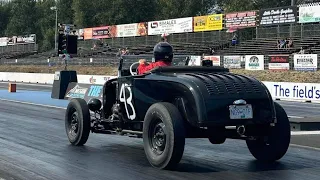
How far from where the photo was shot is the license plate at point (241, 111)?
24.1 feet

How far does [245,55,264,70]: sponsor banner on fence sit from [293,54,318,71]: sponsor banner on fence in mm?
2620

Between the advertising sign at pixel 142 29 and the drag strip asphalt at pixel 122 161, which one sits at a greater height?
the advertising sign at pixel 142 29

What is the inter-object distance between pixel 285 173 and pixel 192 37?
4579cm

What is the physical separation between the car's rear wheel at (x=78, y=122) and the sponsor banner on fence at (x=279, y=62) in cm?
2652

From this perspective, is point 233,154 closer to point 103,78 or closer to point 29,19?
point 103,78

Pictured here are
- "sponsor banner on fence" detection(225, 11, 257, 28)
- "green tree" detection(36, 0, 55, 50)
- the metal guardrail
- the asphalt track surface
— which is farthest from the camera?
"green tree" detection(36, 0, 55, 50)

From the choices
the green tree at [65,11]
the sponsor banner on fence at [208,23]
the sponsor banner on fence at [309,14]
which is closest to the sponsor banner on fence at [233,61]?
the sponsor banner on fence at [309,14]

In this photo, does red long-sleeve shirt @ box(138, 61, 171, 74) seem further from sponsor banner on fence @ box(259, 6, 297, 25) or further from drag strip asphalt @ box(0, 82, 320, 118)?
sponsor banner on fence @ box(259, 6, 297, 25)

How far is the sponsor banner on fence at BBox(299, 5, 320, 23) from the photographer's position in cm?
3966

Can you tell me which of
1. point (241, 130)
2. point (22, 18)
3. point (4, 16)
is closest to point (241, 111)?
point (241, 130)

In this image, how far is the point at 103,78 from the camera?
3984cm

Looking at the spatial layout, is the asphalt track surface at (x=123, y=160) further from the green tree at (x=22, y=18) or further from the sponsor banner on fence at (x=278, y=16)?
the green tree at (x=22, y=18)

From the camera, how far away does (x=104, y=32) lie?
6506 cm

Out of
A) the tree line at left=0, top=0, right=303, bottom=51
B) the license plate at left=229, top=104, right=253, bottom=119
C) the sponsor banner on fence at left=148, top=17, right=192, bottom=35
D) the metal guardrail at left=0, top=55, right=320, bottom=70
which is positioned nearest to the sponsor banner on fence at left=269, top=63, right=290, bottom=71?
the metal guardrail at left=0, top=55, right=320, bottom=70
